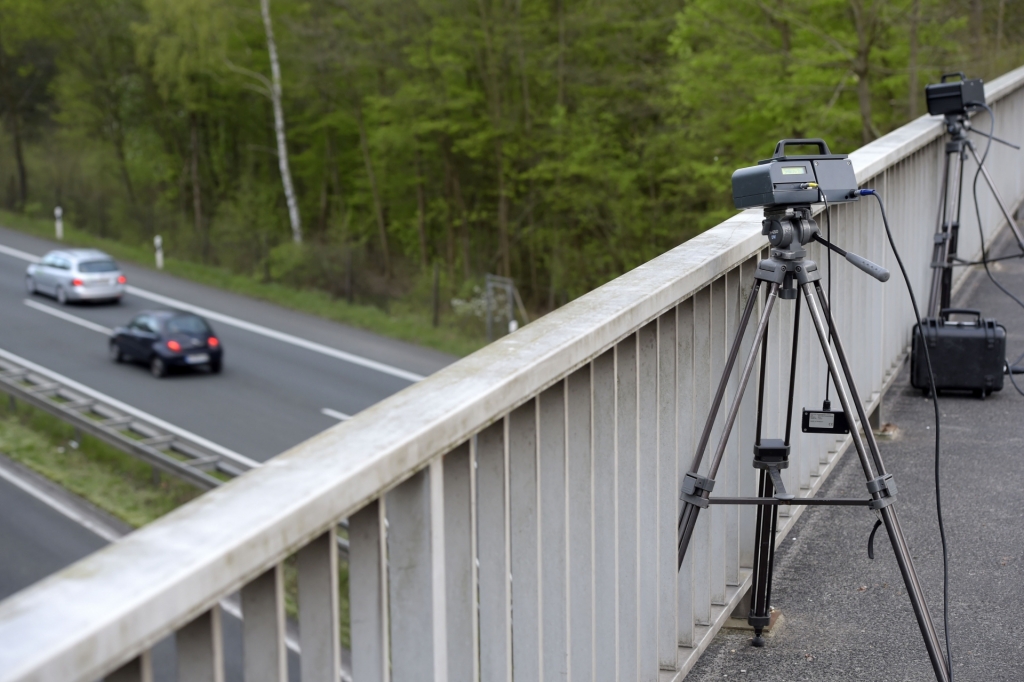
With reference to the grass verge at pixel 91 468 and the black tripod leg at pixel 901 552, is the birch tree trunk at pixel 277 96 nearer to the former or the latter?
the grass verge at pixel 91 468

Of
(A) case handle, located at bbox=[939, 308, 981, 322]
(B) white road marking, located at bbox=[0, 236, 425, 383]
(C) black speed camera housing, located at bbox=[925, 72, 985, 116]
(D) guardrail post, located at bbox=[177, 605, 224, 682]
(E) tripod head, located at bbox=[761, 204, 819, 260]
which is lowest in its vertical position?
(B) white road marking, located at bbox=[0, 236, 425, 383]

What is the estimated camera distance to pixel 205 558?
109 centimetres

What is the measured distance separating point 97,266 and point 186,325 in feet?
26.4

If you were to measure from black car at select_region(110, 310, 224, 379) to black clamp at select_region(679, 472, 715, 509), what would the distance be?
22824mm

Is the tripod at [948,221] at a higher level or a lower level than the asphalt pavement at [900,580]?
higher

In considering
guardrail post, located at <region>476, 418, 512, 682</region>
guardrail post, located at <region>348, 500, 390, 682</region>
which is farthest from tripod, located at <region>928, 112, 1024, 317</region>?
guardrail post, located at <region>348, 500, 390, 682</region>

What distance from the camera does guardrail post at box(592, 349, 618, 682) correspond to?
2260 millimetres

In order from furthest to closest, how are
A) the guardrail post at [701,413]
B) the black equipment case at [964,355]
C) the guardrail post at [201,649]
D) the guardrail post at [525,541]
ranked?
the black equipment case at [964,355], the guardrail post at [701,413], the guardrail post at [525,541], the guardrail post at [201,649]

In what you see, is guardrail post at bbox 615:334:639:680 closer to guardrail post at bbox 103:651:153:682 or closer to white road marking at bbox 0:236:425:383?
guardrail post at bbox 103:651:153:682

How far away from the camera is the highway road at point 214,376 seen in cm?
1622

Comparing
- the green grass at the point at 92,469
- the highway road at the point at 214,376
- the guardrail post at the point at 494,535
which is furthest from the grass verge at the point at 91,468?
the guardrail post at the point at 494,535

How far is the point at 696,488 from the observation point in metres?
2.69

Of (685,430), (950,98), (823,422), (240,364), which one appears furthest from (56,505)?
(685,430)

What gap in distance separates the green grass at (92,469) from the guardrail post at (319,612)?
50.7ft
